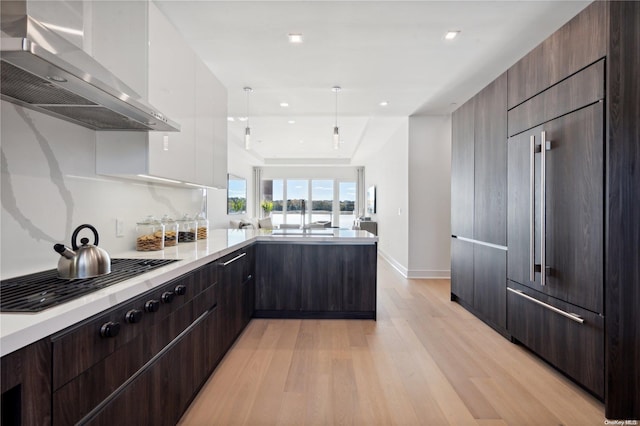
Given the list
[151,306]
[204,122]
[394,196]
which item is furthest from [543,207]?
[394,196]

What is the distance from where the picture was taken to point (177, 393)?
1.65m

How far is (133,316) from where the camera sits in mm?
1248

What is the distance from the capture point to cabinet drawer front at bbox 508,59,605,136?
75.8 inches

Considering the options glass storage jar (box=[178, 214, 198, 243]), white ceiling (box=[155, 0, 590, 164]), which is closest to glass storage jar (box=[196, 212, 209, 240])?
glass storage jar (box=[178, 214, 198, 243])

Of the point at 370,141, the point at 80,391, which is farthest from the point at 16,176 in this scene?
the point at 370,141

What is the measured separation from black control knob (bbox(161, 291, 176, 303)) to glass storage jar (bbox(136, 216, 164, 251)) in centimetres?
87

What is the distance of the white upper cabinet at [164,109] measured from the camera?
1.90 meters

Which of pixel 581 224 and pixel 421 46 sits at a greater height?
pixel 421 46

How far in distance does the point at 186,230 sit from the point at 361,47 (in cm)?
240

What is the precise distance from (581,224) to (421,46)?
2121 mm

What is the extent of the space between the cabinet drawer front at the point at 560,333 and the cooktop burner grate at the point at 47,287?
2.53m

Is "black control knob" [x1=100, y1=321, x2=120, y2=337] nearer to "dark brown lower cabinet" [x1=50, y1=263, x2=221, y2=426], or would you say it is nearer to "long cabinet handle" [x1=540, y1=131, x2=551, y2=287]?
"dark brown lower cabinet" [x1=50, y1=263, x2=221, y2=426]

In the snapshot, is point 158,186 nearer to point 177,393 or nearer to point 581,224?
point 177,393

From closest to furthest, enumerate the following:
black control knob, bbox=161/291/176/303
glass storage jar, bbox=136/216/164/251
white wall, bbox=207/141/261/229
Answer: black control knob, bbox=161/291/176/303 < glass storage jar, bbox=136/216/164/251 < white wall, bbox=207/141/261/229
